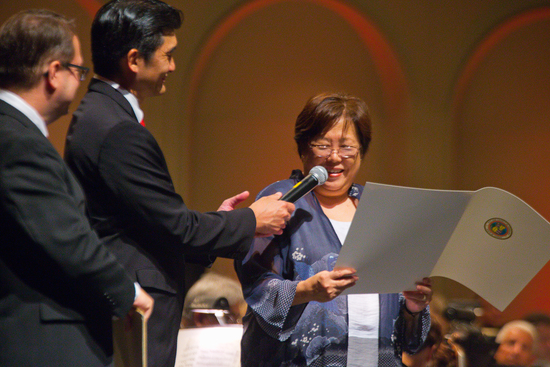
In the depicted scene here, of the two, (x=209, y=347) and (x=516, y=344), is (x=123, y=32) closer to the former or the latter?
(x=209, y=347)

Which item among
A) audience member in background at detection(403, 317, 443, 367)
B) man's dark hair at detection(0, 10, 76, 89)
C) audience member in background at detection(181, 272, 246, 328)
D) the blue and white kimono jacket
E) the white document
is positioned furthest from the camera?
audience member in background at detection(181, 272, 246, 328)

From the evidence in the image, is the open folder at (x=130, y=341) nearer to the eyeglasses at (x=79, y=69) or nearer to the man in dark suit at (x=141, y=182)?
the man in dark suit at (x=141, y=182)

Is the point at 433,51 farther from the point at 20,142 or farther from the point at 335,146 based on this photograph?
the point at 20,142

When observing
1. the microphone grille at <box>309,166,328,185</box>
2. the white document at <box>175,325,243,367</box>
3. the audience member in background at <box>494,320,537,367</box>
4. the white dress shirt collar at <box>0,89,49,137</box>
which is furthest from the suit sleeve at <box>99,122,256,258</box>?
the audience member in background at <box>494,320,537,367</box>

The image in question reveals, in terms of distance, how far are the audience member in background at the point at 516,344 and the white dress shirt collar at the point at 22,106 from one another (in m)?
2.60

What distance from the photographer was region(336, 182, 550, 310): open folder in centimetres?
160

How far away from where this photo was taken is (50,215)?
48.4 inches

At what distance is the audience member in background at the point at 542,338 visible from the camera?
3.08m

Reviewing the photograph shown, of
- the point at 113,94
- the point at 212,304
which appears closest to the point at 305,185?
the point at 113,94

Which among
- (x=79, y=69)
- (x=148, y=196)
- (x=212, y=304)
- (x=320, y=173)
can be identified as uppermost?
(x=79, y=69)

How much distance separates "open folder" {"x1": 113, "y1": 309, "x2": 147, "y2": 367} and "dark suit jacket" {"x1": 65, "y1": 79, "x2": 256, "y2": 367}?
6.1 inches

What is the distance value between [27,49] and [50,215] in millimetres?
401

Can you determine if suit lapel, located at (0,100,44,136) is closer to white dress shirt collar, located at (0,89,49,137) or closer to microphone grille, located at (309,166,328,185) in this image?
white dress shirt collar, located at (0,89,49,137)

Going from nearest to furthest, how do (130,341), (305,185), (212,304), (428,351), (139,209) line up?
(130,341) < (139,209) < (305,185) < (428,351) < (212,304)
